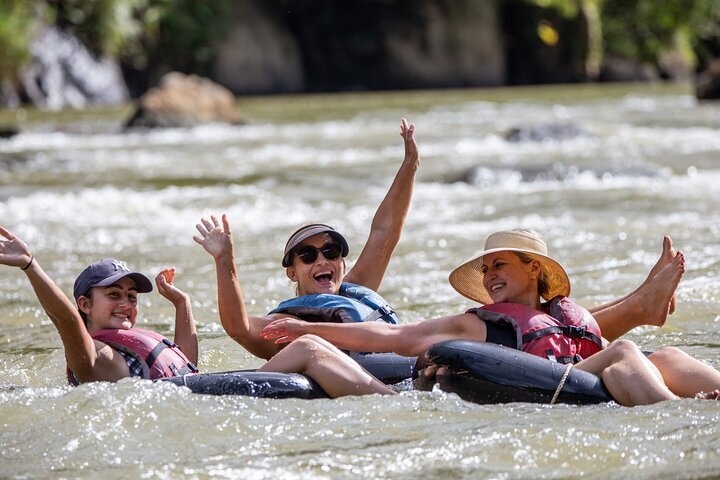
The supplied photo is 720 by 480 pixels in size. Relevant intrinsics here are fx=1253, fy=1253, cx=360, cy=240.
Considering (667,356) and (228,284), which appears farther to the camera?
(228,284)

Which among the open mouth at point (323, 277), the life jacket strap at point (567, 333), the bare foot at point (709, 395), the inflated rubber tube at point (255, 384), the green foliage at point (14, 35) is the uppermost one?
the green foliage at point (14, 35)

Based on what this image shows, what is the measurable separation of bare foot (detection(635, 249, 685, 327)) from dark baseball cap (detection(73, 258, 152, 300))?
2.09 metres

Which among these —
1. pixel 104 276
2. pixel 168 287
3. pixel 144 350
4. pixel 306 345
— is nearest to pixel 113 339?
pixel 144 350

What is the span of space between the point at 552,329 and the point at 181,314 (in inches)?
65.1

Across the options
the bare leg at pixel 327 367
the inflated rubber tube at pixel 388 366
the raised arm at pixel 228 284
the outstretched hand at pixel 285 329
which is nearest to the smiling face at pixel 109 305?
the raised arm at pixel 228 284

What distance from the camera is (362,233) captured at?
10180 mm

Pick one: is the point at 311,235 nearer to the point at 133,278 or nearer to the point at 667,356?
the point at 133,278

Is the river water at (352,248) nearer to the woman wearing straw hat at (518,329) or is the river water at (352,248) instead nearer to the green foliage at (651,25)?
the woman wearing straw hat at (518,329)

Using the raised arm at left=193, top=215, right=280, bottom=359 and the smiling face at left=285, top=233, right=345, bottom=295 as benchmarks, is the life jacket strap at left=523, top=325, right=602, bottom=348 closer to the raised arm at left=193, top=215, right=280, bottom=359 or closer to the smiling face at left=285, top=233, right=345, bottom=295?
the smiling face at left=285, top=233, right=345, bottom=295

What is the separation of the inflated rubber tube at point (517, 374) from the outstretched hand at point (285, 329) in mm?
589

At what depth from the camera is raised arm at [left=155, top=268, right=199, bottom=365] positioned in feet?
17.9

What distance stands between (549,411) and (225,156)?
12365mm

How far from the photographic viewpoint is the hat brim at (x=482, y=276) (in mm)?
4996

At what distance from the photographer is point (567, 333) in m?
4.91
